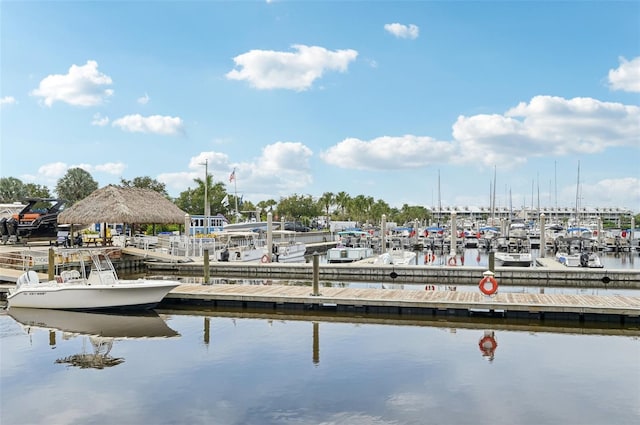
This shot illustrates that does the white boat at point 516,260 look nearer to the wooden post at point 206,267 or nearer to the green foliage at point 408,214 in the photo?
the wooden post at point 206,267

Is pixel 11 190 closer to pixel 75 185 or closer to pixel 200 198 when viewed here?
pixel 75 185

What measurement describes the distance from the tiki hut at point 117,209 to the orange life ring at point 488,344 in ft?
85.3

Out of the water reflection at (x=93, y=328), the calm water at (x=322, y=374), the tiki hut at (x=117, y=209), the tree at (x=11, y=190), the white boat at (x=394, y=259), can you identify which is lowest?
the calm water at (x=322, y=374)

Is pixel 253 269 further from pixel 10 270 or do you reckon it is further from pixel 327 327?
pixel 327 327

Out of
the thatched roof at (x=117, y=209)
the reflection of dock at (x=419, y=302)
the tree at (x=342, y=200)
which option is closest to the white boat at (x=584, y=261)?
the reflection of dock at (x=419, y=302)

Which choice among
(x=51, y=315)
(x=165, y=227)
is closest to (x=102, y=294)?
(x=51, y=315)

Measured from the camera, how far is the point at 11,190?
7600cm

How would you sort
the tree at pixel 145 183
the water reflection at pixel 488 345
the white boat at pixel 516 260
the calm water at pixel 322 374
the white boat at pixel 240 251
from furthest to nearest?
the tree at pixel 145 183 < the white boat at pixel 240 251 < the white boat at pixel 516 260 < the water reflection at pixel 488 345 < the calm water at pixel 322 374

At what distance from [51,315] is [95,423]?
35.8 feet

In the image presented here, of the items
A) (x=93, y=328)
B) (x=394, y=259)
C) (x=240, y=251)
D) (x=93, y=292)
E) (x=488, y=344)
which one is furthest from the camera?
(x=240, y=251)

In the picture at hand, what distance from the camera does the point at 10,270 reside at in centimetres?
2600

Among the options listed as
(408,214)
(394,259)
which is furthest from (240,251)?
(408,214)

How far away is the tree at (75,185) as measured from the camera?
7588 centimetres

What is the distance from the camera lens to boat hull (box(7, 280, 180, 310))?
62.6 ft
